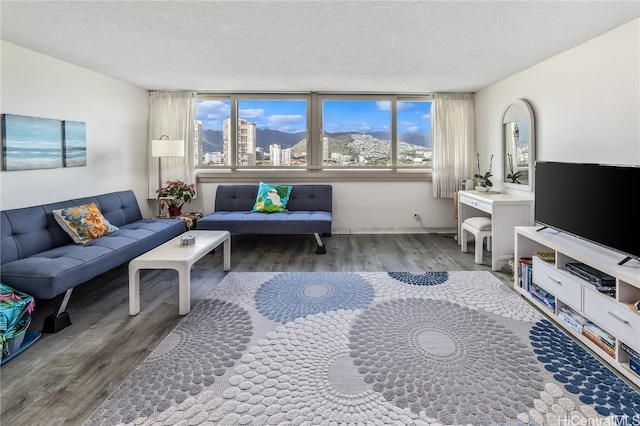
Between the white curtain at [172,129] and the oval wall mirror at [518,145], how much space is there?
431 centimetres

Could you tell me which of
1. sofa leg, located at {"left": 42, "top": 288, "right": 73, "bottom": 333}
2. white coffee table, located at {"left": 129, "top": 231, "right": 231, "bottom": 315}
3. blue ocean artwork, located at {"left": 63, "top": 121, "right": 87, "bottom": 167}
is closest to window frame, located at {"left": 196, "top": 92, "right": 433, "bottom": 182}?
blue ocean artwork, located at {"left": 63, "top": 121, "right": 87, "bottom": 167}

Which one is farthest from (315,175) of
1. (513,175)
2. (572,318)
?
(572,318)

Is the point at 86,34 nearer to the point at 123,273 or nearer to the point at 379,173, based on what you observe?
the point at 123,273

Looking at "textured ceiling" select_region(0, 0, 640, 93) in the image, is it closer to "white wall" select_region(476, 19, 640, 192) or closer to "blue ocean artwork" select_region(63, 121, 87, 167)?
"white wall" select_region(476, 19, 640, 192)

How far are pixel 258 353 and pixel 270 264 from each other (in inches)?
76.4

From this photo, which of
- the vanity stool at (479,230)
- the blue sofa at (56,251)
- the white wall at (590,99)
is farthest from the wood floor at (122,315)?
the white wall at (590,99)

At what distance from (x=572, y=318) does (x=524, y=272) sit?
0.69 metres

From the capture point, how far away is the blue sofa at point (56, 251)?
8.20 feet

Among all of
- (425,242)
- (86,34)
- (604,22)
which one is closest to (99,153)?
(86,34)

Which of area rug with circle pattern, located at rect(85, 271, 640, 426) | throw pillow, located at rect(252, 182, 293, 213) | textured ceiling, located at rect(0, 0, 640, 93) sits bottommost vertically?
area rug with circle pattern, located at rect(85, 271, 640, 426)

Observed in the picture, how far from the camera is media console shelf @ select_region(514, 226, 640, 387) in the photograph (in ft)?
6.39

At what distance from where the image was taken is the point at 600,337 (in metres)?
2.12

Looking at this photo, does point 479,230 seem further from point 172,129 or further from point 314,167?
point 172,129

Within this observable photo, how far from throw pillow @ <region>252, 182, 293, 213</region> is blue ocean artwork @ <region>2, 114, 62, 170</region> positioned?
7.74 feet
